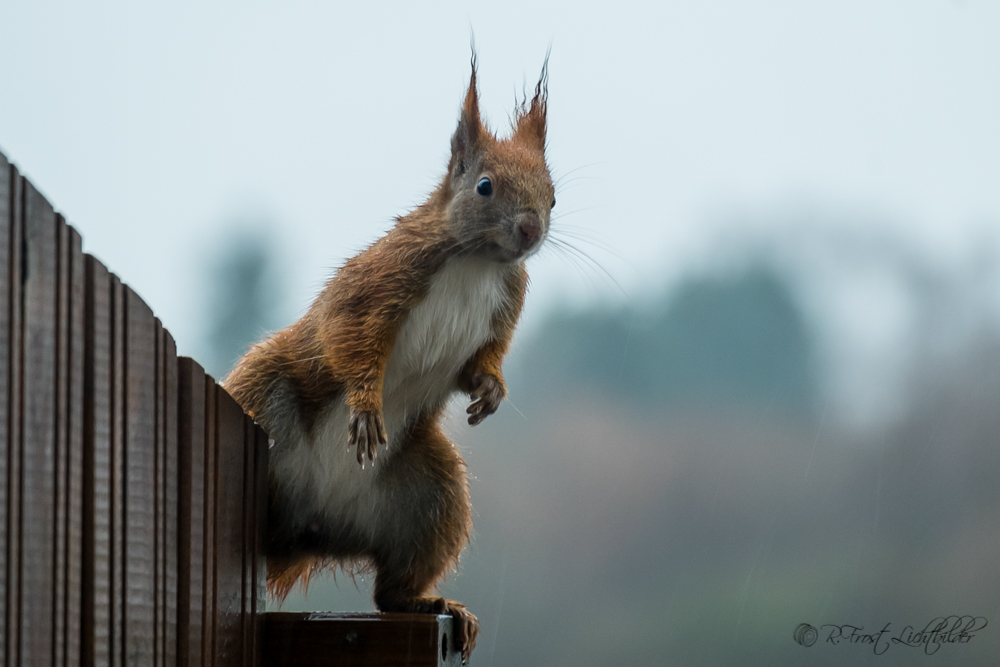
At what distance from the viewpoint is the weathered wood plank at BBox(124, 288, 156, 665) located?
85 cm

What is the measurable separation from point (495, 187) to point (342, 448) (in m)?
0.42

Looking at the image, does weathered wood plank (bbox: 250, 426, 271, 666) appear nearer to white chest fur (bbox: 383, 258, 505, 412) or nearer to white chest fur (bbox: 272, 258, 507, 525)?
white chest fur (bbox: 272, 258, 507, 525)

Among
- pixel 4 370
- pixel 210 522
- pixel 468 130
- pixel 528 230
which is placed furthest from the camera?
pixel 468 130

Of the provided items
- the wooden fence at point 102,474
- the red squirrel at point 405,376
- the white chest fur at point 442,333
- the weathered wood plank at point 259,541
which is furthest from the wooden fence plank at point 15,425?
the white chest fur at point 442,333

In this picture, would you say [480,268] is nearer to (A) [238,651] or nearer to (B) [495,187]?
(B) [495,187]

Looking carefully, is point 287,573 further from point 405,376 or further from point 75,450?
point 75,450

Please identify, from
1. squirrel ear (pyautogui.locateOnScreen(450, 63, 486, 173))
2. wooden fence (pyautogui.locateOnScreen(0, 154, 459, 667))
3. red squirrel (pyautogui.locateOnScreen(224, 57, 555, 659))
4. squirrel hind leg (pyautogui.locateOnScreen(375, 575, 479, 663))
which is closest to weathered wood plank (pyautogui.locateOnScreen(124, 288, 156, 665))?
wooden fence (pyautogui.locateOnScreen(0, 154, 459, 667))

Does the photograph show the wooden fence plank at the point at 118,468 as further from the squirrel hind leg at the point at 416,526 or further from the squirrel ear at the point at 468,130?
the squirrel ear at the point at 468,130

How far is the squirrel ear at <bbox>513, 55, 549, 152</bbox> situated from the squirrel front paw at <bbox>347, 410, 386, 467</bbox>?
510mm

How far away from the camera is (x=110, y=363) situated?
2.68ft

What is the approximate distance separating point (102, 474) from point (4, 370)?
142 mm

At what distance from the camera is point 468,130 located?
147cm

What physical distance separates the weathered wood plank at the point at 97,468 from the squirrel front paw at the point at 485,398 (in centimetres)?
62

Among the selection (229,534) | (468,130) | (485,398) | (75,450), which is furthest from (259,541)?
(468,130)
